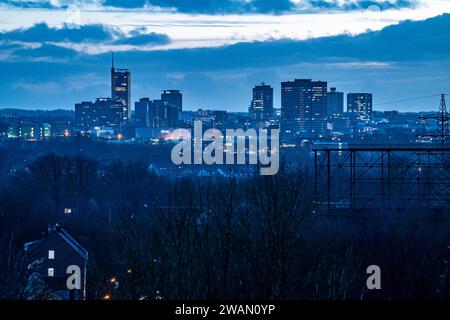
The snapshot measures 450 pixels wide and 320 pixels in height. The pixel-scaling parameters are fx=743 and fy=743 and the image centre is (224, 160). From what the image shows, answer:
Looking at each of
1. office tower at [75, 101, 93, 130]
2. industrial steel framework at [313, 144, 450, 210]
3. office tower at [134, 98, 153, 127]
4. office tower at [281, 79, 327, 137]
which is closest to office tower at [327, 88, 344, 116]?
office tower at [281, 79, 327, 137]

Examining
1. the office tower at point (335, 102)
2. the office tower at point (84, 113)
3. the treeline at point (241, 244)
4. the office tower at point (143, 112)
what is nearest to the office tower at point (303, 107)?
the office tower at point (335, 102)

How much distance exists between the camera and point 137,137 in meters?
89.6

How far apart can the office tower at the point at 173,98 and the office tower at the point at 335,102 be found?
23.1 m

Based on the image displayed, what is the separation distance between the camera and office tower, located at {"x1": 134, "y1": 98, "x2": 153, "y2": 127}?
104 m

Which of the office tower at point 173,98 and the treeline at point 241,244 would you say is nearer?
the treeline at point 241,244

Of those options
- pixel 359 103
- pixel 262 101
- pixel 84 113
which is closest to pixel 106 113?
pixel 84 113

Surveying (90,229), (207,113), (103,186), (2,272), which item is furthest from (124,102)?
(2,272)

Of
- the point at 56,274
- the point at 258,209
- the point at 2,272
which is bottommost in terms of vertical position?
the point at 56,274

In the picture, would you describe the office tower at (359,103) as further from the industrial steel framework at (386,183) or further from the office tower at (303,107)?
the industrial steel framework at (386,183)

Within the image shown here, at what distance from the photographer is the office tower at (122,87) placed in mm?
120812

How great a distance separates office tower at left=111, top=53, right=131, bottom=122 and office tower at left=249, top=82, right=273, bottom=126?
77.0 feet

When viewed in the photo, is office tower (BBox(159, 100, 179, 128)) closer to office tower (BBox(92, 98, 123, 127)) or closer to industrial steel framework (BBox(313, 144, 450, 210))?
office tower (BBox(92, 98, 123, 127))

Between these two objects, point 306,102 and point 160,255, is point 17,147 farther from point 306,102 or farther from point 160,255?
point 160,255

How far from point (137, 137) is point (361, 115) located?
3287 centimetres
